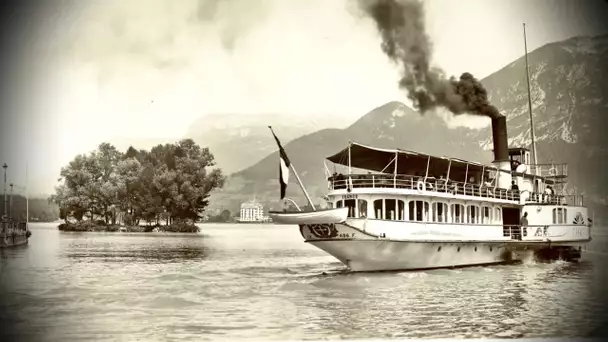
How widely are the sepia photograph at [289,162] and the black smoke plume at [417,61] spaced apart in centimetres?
2

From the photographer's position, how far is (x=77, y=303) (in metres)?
5.52

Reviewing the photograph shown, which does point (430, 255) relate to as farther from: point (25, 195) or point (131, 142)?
point (25, 195)

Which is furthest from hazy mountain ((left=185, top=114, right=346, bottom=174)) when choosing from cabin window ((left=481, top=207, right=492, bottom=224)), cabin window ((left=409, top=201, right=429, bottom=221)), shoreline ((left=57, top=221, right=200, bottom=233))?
cabin window ((left=481, top=207, right=492, bottom=224))

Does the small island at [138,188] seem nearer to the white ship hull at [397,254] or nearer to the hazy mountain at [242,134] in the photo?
the hazy mountain at [242,134]

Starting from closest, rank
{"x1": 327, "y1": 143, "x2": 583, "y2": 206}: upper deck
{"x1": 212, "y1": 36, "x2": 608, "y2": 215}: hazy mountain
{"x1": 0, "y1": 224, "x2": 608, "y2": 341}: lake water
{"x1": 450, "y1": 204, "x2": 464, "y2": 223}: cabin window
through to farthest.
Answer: {"x1": 0, "y1": 224, "x2": 608, "y2": 341}: lake water
{"x1": 212, "y1": 36, "x2": 608, "y2": 215}: hazy mountain
{"x1": 327, "y1": 143, "x2": 583, "y2": 206}: upper deck
{"x1": 450, "y1": 204, "x2": 464, "y2": 223}: cabin window

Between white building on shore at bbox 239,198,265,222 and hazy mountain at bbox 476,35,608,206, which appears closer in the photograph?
white building on shore at bbox 239,198,265,222

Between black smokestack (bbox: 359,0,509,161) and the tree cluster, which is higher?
black smokestack (bbox: 359,0,509,161)

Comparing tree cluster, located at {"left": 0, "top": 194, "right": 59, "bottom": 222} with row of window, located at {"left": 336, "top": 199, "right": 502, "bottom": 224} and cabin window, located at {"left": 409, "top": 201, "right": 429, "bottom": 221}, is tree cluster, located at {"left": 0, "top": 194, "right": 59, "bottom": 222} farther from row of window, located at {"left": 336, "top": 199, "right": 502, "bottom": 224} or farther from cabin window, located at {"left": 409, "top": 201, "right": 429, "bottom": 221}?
cabin window, located at {"left": 409, "top": 201, "right": 429, "bottom": 221}

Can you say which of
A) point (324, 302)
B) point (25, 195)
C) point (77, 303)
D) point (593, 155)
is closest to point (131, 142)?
point (25, 195)

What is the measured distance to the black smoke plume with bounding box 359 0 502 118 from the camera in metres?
6.67

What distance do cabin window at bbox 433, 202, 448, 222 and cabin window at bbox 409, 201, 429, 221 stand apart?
0.11 metres

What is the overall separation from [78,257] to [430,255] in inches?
147

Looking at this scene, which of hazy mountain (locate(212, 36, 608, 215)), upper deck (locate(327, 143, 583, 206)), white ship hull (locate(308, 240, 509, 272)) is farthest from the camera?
white ship hull (locate(308, 240, 509, 272))

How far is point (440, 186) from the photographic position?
732 centimetres
